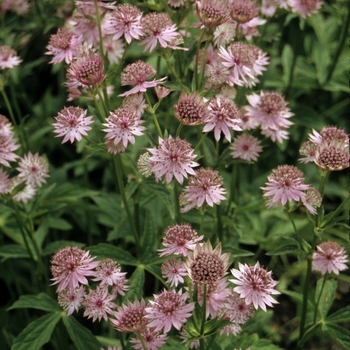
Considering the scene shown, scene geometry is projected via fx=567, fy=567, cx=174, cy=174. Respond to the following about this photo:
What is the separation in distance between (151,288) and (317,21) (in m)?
1.78

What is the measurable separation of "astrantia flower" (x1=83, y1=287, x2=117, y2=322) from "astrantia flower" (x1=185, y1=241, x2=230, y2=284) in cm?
25

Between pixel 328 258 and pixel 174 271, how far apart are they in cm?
52

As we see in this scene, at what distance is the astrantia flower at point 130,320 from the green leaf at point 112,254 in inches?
16.9

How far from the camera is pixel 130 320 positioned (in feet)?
4.60

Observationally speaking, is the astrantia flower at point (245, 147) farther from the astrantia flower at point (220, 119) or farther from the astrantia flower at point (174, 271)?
the astrantia flower at point (174, 271)

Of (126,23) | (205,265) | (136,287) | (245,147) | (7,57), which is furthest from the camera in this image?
(7,57)

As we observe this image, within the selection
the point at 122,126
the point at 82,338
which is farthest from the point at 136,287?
the point at 122,126

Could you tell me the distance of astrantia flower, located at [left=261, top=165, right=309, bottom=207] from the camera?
1593mm

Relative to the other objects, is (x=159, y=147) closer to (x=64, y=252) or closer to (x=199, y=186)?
(x=199, y=186)

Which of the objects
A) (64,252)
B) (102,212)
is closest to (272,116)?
(64,252)

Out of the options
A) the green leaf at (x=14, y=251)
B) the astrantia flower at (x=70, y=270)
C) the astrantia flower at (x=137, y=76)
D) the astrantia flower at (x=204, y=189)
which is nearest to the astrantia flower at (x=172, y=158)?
the astrantia flower at (x=204, y=189)

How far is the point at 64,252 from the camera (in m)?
1.51

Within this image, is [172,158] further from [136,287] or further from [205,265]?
[136,287]

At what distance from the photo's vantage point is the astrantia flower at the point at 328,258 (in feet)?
5.63
